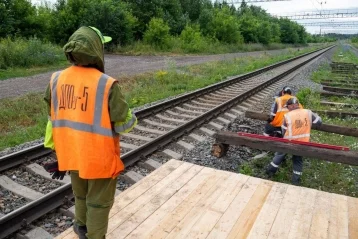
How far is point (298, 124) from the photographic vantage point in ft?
19.2

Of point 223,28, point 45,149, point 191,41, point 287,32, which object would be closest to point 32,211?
point 45,149

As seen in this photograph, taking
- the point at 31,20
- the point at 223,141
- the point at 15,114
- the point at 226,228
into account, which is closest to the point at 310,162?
the point at 223,141

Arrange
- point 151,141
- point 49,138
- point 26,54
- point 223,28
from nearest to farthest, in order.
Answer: point 49,138, point 151,141, point 26,54, point 223,28

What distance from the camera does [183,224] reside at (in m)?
A: 3.32

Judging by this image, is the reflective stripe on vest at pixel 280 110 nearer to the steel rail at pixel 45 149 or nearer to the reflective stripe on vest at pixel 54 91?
the steel rail at pixel 45 149

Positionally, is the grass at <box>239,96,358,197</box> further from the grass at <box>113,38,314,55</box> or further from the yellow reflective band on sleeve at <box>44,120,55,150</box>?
the grass at <box>113,38,314,55</box>

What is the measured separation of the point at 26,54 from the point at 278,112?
653 inches

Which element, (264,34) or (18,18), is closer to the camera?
(18,18)

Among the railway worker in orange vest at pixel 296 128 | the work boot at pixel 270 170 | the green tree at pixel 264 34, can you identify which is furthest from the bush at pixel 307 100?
the green tree at pixel 264 34

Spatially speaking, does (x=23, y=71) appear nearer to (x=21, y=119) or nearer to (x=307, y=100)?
(x=21, y=119)

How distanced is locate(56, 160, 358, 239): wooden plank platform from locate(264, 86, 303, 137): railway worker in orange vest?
267 cm

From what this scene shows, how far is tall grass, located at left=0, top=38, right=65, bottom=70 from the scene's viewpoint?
17906 millimetres

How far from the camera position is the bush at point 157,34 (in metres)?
30.7

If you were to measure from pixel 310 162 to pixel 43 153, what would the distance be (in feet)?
16.5
